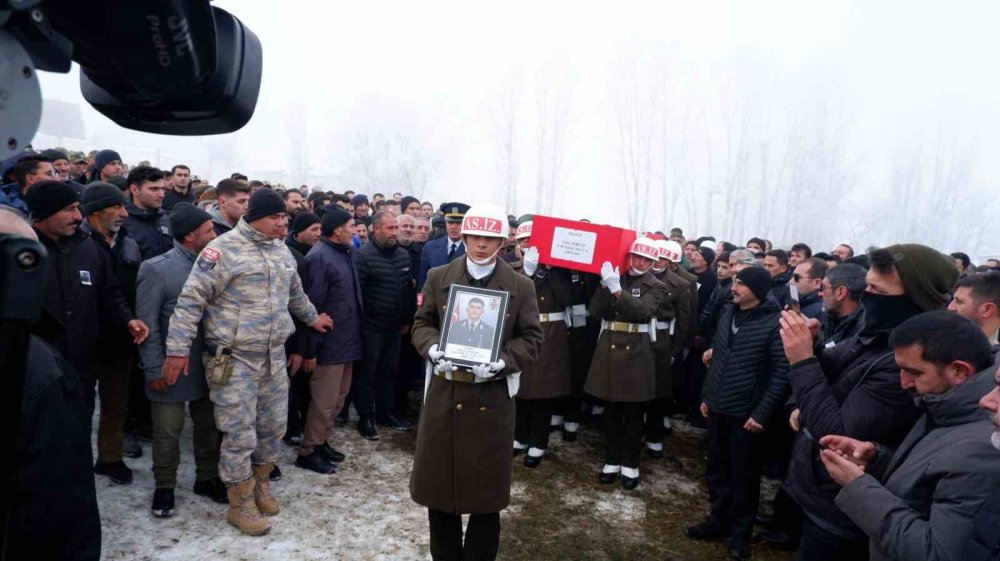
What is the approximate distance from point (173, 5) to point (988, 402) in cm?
257

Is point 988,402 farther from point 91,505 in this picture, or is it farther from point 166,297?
point 166,297

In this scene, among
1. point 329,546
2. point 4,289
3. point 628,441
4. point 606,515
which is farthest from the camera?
point 628,441

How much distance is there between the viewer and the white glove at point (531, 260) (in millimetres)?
5676

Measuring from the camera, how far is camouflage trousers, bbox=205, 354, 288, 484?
3916mm

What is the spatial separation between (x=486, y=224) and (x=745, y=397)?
8.06 feet

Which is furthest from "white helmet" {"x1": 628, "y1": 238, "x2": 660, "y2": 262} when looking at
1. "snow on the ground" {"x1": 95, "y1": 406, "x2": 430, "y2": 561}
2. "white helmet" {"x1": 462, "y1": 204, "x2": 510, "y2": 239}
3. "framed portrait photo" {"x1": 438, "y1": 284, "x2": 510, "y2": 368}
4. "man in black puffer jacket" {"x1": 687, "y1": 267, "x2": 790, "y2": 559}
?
"snow on the ground" {"x1": 95, "y1": 406, "x2": 430, "y2": 561}

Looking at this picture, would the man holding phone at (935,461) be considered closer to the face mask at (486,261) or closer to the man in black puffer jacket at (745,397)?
the man in black puffer jacket at (745,397)

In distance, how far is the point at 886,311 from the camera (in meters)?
2.85

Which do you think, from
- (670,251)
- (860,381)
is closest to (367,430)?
(670,251)

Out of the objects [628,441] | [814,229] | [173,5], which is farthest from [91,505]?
[814,229]

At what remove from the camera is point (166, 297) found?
409 cm

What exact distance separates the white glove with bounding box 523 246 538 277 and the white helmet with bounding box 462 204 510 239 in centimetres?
211

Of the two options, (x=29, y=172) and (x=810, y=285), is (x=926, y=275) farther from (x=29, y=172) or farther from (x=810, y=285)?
(x=29, y=172)

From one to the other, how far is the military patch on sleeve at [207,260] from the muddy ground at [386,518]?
1.89 metres
